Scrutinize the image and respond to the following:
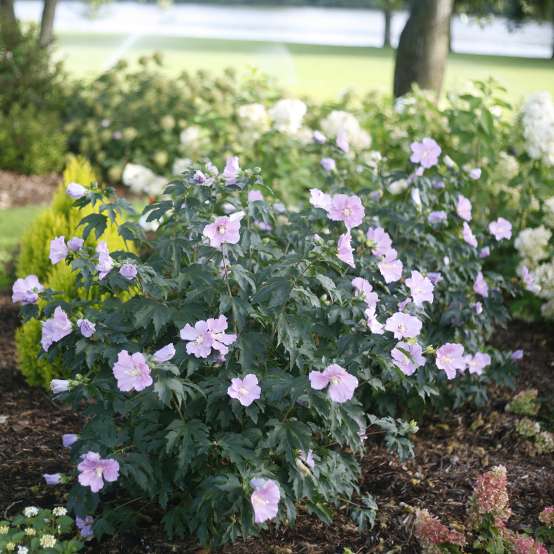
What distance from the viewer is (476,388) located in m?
3.67

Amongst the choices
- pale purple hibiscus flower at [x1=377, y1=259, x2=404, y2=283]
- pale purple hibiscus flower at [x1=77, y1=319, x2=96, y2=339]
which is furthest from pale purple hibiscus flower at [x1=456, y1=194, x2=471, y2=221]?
pale purple hibiscus flower at [x1=77, y1=319, x2=96, y2=339]

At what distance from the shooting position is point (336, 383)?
2.24 meters

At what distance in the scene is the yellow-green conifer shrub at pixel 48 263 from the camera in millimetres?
3758

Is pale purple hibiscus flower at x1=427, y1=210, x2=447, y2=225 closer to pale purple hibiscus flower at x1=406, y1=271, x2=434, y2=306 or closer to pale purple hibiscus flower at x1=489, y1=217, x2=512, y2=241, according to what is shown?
pale purple hibiscus flower at x1=489, y1=217, x2=512, y2=241

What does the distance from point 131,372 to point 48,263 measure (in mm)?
2247

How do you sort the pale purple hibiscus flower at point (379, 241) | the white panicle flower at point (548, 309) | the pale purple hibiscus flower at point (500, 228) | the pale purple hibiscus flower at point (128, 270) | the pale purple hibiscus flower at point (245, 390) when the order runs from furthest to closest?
the white panicle flower at point (548, 309) < the pale purple hibiscus flower at point (500, 228) < the pale purple hibiscus flower at point (379, 241) < the pale purple hibiscus flower at point (128, 270) < the pale purple hibiscus flower at point (245, 390)

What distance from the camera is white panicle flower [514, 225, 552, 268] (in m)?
4.71

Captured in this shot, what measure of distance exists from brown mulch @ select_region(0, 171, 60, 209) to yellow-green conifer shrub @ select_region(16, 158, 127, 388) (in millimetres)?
3783

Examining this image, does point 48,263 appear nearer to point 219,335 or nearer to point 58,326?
point 58,326

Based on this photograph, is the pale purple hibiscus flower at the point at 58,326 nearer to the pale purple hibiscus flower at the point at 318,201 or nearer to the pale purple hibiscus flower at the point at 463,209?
the pale purple hibiscus flower at the point at 318,201

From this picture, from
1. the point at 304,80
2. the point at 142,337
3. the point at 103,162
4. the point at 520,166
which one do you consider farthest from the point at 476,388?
the point at 304,80

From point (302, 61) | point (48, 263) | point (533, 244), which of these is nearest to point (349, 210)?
point (48, 263)

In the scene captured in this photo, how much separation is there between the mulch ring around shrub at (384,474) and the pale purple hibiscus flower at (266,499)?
543 millimetres

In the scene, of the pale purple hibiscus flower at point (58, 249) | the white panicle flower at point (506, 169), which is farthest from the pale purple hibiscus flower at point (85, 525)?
the white panicle flower at point (506, 169)
